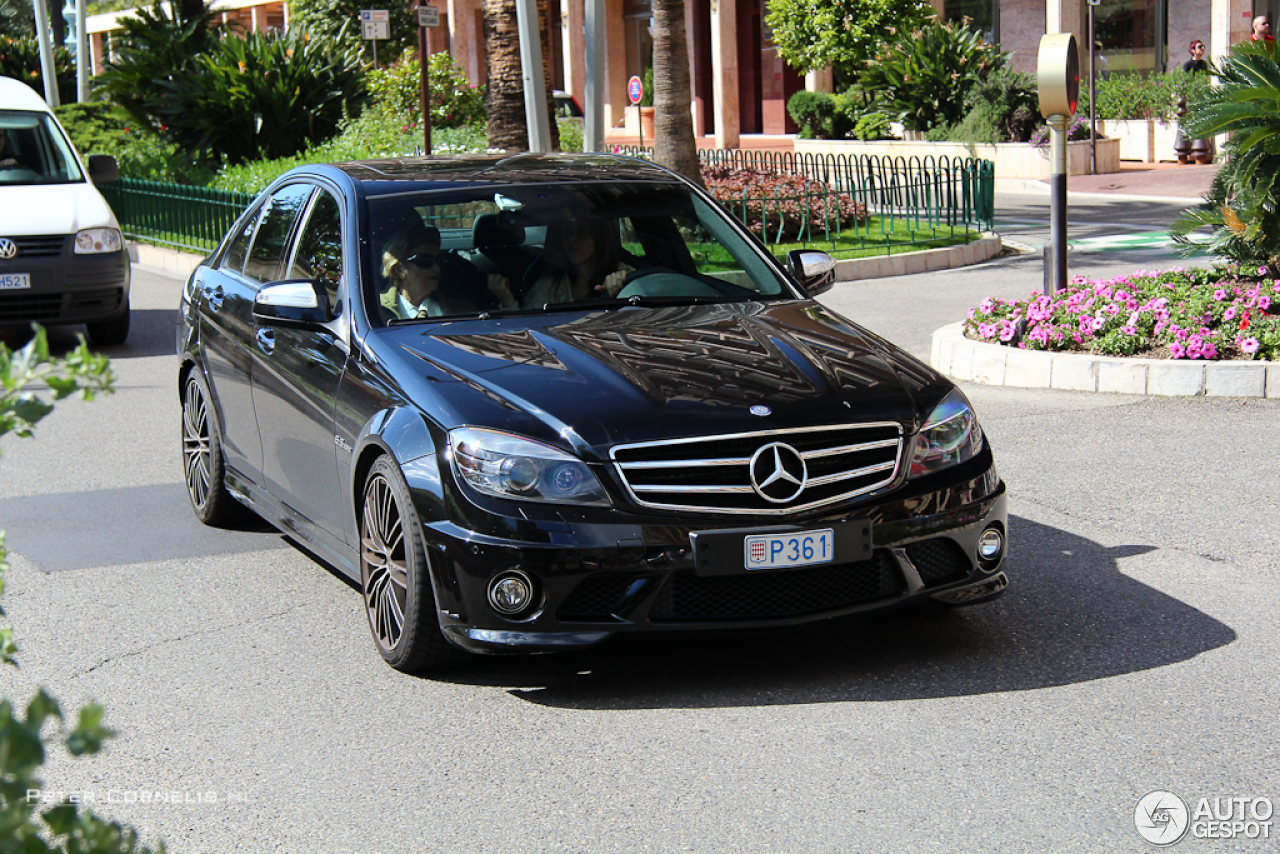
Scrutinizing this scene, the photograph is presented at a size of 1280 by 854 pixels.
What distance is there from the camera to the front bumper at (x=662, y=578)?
171 inches

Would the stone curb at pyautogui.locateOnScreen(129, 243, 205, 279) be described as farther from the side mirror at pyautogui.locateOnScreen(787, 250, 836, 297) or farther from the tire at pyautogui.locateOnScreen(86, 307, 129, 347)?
the side mirror at pyautogui.locateOnScreen(787, 250, 836, 297)

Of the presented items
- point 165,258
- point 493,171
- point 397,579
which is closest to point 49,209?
point 165,258

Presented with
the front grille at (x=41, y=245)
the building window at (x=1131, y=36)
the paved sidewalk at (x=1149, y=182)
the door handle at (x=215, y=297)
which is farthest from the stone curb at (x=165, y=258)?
the building window at (x=1131, y=36)

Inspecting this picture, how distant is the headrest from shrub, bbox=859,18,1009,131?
81.1 ft

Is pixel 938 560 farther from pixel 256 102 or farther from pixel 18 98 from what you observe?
pixel 256 102

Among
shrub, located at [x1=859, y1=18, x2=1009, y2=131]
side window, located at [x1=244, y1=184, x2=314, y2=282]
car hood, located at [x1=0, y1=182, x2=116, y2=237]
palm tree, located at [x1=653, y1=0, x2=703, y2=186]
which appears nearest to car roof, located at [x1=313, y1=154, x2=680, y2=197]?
side window, located at [x1=244, y1=184, x2=314, y2=282]

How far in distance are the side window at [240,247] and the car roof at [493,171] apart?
66cm

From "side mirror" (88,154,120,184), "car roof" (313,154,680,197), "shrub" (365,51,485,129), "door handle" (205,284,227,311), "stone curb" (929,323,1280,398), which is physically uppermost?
"shrub" (365,51,485,129)

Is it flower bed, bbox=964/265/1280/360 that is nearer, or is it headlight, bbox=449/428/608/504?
headlight, bbox=449/428/608/504

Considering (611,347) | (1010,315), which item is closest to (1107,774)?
(611,347)

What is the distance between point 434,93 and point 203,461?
2232cm

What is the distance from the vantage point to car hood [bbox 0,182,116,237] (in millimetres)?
12227

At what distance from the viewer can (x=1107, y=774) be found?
12.9 ft

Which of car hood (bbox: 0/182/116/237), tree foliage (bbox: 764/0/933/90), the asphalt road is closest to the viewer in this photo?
the asphalt road
